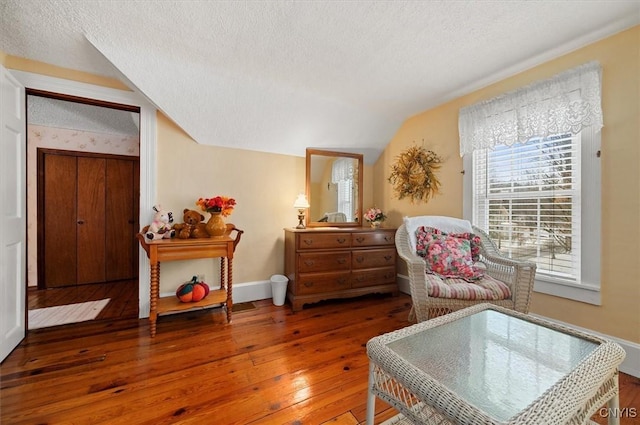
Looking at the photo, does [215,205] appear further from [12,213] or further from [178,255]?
[12,213]

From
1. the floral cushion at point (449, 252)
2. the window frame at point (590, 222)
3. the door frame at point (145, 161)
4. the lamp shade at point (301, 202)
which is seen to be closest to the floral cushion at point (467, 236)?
the floral cushion at point (449, 252)

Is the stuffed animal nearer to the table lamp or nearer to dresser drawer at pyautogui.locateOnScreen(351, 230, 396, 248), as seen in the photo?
the table lamp

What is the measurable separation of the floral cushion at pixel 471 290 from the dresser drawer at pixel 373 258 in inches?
38.9

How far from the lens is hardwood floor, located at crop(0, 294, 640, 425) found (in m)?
1.21

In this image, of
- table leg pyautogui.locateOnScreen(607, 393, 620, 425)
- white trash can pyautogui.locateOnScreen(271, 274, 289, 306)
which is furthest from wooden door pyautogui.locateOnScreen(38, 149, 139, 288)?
table leg pyautogui.locateOnScreen(607, 393, 620, 425)

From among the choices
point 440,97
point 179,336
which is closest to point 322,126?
point 440,97

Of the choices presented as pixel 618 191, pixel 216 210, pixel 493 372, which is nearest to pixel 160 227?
pixel 216 210

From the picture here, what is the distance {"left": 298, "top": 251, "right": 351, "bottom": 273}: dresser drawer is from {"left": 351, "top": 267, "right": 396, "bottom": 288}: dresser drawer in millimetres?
148

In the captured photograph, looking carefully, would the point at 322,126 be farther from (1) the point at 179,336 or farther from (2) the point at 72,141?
(2) the point at 72,141

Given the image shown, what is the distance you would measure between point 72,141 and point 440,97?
4.44 m

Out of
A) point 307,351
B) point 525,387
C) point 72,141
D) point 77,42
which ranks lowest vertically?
point 307,351

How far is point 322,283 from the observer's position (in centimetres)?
254

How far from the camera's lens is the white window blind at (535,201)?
1.78 meters

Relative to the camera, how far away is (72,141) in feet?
10.4
